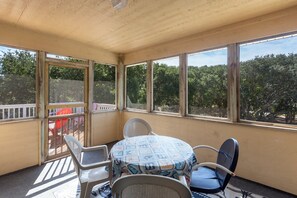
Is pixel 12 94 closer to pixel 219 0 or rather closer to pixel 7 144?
pixel 7 144

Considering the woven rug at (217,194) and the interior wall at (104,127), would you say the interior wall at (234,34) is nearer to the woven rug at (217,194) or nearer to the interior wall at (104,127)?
the interior wall at (104,127)

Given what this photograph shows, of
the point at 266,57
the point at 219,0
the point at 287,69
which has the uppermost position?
the point at 219,0

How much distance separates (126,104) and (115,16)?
2684mm

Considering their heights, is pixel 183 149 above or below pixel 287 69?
below

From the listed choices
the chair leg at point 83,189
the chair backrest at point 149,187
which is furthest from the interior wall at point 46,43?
the chair backrest at point 149,187

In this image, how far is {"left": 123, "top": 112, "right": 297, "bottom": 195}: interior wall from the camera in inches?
88.3

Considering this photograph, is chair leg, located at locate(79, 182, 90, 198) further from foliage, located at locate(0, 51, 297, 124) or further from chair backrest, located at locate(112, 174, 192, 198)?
foliage, located at locate(0, 51, 297, 124)

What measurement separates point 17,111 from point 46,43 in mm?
1332

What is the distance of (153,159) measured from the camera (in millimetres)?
1604

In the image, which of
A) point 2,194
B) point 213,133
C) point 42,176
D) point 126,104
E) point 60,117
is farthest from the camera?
point 126,104

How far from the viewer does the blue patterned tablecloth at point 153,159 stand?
148 centimetres

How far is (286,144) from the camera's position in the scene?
226 centimetres

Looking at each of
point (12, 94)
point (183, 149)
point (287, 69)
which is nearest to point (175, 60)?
point (287, 69)

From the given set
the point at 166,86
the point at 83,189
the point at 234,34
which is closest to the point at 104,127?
the point at 166,86
